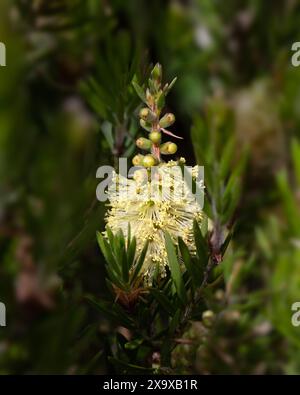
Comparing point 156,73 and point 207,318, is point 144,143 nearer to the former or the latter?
point 156,73

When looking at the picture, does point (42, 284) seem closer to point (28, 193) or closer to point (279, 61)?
point (28, 193)

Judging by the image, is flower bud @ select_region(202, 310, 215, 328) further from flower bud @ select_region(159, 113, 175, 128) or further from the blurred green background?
flower bud @ select_region(159, 113, 175, 128)

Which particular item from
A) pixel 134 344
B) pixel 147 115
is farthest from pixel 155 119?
pixel 134 344

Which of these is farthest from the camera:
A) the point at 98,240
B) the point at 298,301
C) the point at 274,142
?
the point at 274,142

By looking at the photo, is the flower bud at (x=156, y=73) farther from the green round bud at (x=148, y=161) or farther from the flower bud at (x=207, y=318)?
the flower bud at (x=207, y=318)

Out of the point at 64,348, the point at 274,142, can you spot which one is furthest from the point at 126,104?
the point at 274,142

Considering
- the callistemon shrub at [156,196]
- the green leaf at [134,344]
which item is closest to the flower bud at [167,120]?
the callistemon shrub at [156,196]
